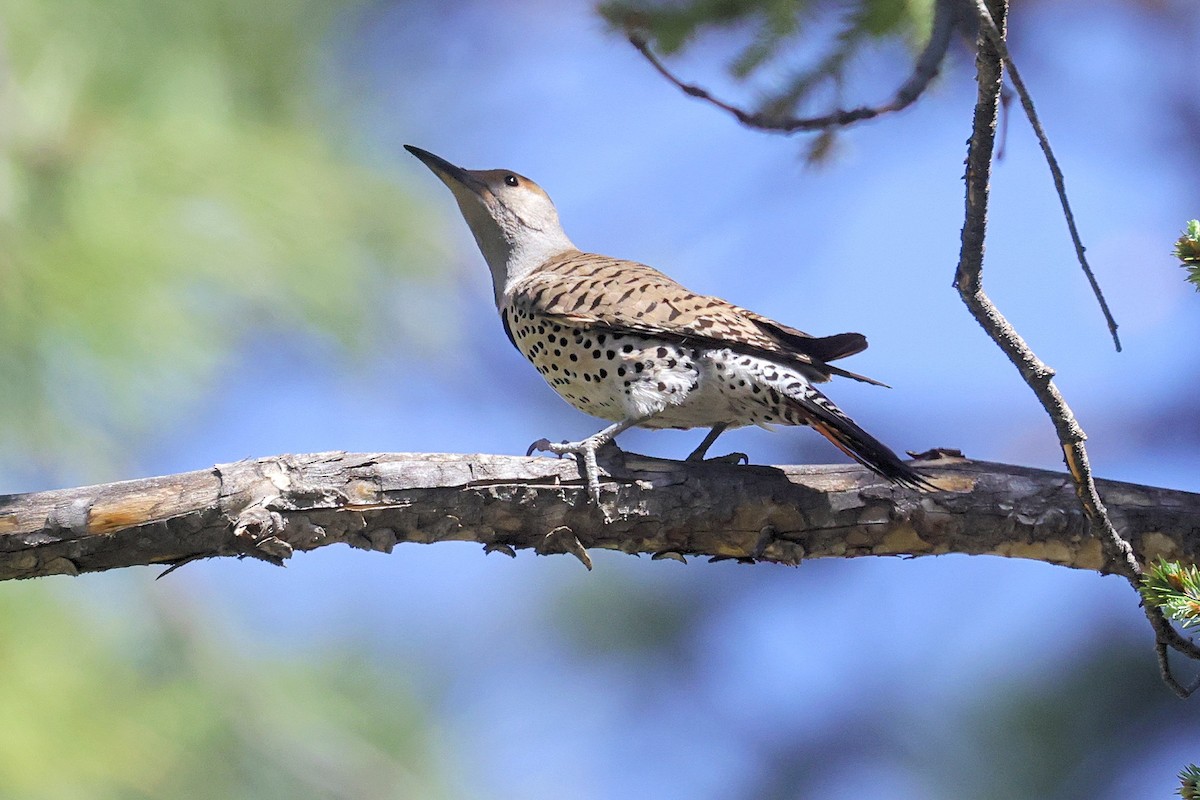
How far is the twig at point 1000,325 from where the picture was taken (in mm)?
2100

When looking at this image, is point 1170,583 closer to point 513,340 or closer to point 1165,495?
point 1165,495

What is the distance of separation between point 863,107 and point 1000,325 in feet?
3.52

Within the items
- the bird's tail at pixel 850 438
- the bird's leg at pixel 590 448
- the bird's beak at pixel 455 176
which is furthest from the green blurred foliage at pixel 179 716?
the bird's tail at pixel 850 438

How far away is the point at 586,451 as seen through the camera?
9.34 feet

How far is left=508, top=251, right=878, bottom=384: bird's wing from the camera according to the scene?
127 inches

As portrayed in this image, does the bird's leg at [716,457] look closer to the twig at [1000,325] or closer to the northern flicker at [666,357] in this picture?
the northern flicker at [666,357]

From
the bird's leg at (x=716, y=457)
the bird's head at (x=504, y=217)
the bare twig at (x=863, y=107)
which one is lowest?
the bird's leg at (x=716, y=457)

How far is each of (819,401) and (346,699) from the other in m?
2.68

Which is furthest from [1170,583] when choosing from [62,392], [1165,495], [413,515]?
[62,392]

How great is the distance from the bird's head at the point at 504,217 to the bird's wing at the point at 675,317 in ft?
2.01

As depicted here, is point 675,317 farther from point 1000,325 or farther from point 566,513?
point 1000,325

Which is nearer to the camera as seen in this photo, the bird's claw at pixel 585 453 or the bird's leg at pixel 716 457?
the bird's claw at pixel 585 453

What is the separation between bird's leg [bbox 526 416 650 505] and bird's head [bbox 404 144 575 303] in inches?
47.4

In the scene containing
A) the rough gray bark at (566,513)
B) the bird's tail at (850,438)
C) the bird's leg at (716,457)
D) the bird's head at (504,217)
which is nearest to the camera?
the rough gray bark at (566,513)
